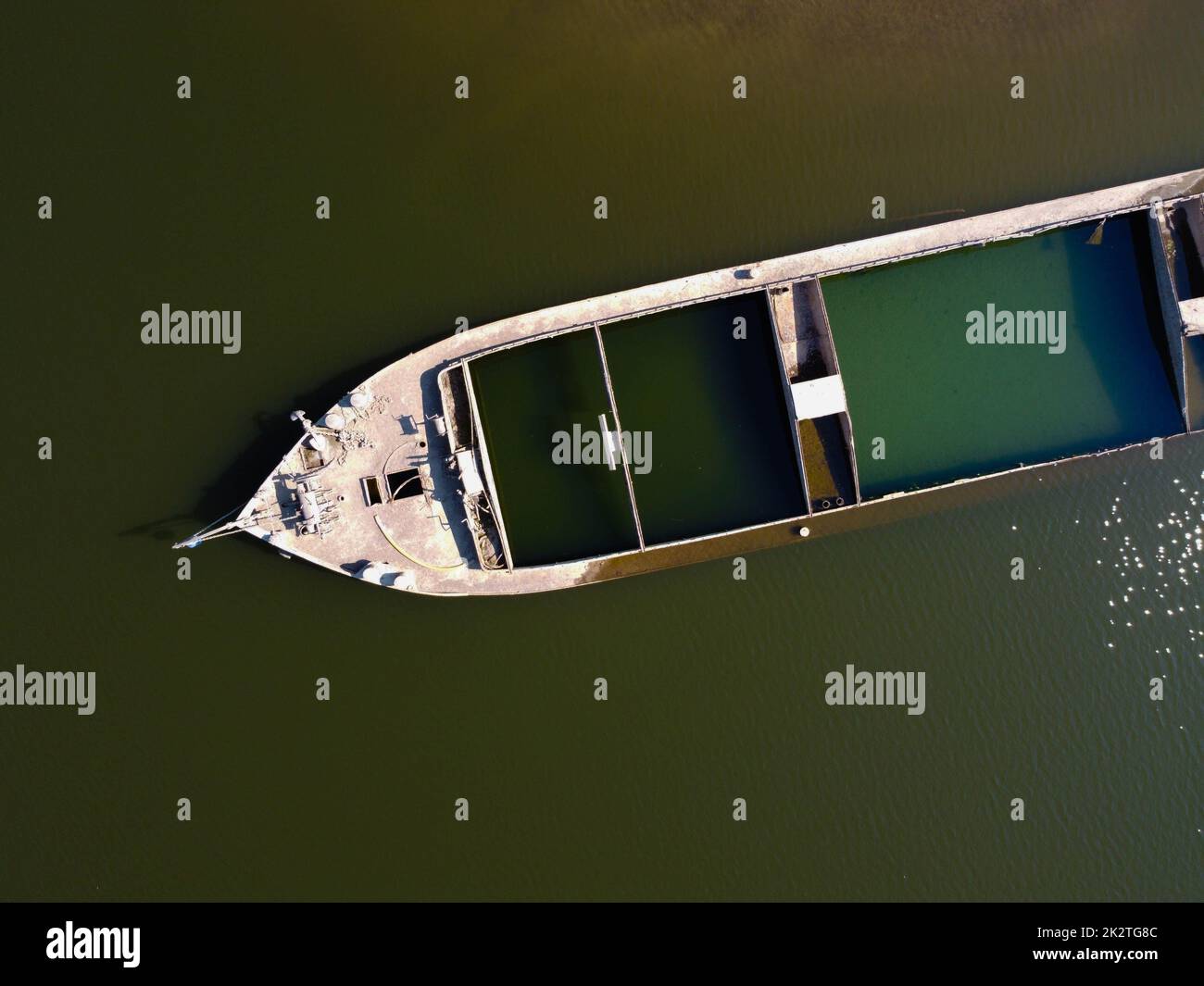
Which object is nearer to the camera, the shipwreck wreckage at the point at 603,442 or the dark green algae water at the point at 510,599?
the shipwreck wreckage at the point at 603,442

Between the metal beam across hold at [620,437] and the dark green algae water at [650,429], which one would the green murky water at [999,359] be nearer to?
the dark green algae water at [650,429]

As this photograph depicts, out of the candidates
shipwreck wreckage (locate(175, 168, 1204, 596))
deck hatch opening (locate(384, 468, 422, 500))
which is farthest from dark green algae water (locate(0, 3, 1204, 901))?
deck hatch opening (locate(384, 468, 422, 500))

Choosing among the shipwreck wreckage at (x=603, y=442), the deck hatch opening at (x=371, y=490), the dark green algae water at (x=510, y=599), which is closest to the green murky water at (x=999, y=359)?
the shipwreck wreckage at (x=603, y=442)

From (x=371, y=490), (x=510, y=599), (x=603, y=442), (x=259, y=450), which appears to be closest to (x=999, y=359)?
(x=603, y=442)

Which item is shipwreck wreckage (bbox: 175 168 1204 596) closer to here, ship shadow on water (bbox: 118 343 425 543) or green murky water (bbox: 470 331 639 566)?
green murky water (bbox: 470 331 639 566)
